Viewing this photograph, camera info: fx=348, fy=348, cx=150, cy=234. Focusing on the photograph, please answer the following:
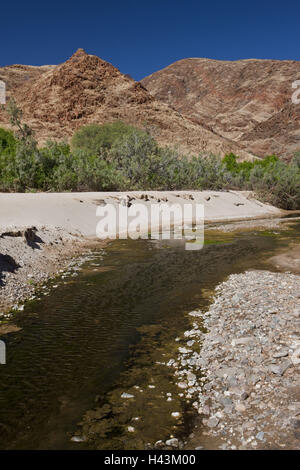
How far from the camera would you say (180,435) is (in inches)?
163

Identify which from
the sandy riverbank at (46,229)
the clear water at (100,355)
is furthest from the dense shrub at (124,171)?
the clear water at (100,355)

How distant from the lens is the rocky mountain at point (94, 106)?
78562 mm

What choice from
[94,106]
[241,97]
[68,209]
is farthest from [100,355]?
[241,97]

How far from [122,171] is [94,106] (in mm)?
52698

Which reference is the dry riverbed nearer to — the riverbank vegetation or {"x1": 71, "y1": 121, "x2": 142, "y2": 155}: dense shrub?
the riverbank vegetation

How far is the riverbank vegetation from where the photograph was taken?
27375mm

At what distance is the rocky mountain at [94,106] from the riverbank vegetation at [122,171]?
27999mm

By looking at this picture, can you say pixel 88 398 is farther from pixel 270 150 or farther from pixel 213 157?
pixel 270 150

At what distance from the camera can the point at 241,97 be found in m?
156

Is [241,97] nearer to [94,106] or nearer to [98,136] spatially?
[94,106]

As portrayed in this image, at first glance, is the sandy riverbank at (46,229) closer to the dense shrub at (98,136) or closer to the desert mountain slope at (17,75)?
the dense shrub at (98,136)

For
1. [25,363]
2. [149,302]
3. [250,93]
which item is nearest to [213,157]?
[149,302]

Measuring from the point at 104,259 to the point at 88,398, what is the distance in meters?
9.03

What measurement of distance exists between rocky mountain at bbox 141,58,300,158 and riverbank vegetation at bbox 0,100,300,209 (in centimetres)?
6294
